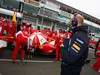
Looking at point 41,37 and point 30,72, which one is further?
point 41,37

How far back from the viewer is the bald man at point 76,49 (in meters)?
4.59

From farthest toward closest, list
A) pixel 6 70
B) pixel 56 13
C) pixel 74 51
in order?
pixel 56 13, pixel 6 70, pixel 74 51

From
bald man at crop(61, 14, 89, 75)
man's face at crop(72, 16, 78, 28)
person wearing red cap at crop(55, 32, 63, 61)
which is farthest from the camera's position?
person wearing red cap at crop(55, 32, 63, 61)

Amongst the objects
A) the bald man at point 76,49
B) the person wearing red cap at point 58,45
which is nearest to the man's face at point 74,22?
the bald man at point 76,49

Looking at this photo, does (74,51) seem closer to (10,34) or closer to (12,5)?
(10,34)

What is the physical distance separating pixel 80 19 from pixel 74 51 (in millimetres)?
623

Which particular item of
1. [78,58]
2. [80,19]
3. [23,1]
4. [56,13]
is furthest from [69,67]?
[56,13]

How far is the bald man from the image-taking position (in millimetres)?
4594

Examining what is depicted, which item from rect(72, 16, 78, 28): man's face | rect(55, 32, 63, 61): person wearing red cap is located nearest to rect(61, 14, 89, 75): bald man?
rect(72, 16, 78, 28): man's face

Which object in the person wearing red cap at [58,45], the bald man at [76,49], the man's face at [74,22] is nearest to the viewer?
the bald man at [76,49]

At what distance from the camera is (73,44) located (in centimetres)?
466

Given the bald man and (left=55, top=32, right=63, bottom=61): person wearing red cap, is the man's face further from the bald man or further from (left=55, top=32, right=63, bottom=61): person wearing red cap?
(left=55, top=32, right=63, bottom=61): person wearing red cap

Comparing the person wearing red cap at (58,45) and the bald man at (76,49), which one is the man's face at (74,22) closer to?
the bald man at (76,49)

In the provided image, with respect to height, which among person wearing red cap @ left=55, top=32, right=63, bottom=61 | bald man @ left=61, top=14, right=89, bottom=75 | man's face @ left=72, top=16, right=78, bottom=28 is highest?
man's face @ left=72, top=16, right=78, bottom=28
